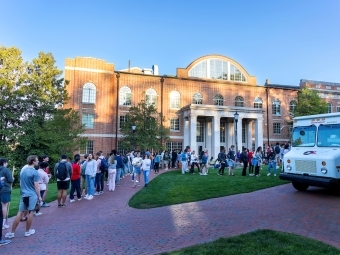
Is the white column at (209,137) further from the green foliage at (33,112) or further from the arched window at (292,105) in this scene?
the green foliage at (33,112)

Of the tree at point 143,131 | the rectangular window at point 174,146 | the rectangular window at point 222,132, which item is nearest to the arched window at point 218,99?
the rectangular window at point 222,132

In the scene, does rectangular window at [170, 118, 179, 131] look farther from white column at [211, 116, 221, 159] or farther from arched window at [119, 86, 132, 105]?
arched window at [119, 86, 132, 105]

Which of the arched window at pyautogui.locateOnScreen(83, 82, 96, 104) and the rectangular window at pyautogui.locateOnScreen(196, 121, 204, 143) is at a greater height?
the arched window at pyautogui.locateOnScreen(83, 82, 96, 104)

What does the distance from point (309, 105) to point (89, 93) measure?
30555mm

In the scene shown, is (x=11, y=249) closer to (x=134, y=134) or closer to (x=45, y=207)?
(x=45, y=207)

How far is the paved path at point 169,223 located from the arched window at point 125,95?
88.8 feet

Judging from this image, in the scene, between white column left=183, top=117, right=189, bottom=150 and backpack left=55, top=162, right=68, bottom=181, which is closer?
backpack left=55, top=162, right=68, bottom=181

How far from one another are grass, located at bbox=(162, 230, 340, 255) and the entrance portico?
30.1m

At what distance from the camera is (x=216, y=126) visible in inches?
1468

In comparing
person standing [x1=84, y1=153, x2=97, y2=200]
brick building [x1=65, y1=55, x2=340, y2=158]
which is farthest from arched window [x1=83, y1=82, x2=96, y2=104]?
person standing [x1=84, y1=153, x2=97, y2=200]

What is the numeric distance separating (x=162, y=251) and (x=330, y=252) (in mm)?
3137

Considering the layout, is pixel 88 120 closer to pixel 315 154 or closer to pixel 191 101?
pixel 191 101

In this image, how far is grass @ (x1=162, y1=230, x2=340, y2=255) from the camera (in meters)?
5.35

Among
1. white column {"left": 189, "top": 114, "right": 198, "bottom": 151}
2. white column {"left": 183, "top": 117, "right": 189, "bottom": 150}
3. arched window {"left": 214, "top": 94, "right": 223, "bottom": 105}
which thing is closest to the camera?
white column {"left": 189, "top": 114, "right": 198, "bottom": 151}
